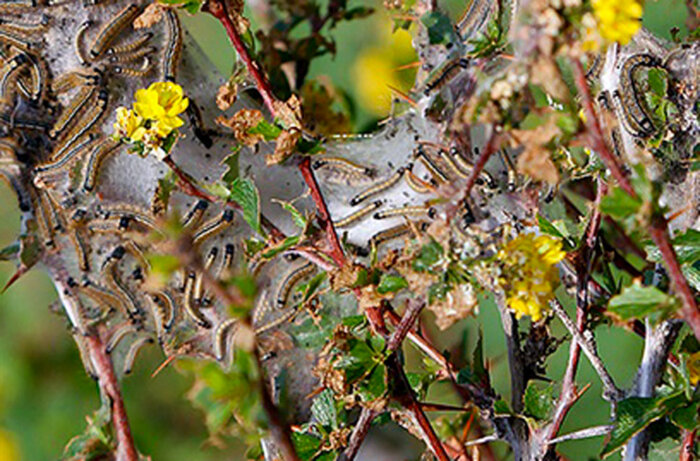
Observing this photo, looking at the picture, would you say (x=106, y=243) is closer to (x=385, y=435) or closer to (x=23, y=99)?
(x=23, y=99)

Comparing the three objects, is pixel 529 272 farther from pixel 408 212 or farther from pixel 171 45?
pixel 171 45

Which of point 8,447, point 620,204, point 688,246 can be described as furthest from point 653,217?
point 8,447

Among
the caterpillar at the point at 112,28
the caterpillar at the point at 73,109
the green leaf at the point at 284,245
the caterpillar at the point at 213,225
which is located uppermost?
the caterpillar at the point at 112,28

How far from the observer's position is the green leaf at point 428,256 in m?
0.59

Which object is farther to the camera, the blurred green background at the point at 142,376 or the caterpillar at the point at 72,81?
the blurred green background at the point at 142,376

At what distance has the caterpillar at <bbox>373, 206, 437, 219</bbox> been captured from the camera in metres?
0.98

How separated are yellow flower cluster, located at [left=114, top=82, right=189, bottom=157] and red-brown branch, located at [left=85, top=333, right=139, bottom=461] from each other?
0.51 meters

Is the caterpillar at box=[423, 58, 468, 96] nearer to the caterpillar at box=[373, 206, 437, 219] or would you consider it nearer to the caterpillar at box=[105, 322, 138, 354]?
the caterpillar at box=[373, 206, 437, 219]

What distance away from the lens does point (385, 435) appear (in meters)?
1.42

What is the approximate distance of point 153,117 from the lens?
78cm

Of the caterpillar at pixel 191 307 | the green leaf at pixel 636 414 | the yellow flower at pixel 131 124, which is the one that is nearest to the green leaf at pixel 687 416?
the green leaf at pixel 636 414

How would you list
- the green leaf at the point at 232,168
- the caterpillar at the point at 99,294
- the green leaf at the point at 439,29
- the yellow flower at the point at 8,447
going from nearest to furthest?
1. the green leaf at the point at 232,168
2. the green leaf at the point at 439,29
3. the caterpillar at the point at 99,294
4. the yellow flower at the point at 8,447

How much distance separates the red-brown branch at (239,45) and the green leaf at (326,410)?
0.28 metres

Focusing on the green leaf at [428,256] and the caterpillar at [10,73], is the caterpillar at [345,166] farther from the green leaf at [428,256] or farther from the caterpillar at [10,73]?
the green leaf at [428,256]
